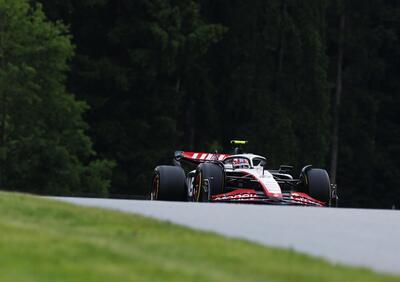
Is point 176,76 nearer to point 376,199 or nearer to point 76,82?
point 76,82

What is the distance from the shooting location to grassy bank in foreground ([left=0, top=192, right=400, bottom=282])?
1038 centimetres

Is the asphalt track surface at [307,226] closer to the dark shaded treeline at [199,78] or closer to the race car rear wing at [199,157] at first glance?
the race car rear wing at [199,157]

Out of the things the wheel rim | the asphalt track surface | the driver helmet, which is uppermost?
the asphalt track surface

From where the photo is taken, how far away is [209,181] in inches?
1001

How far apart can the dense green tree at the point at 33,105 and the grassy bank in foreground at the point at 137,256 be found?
33482 millimetres

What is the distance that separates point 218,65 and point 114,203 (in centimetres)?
4651

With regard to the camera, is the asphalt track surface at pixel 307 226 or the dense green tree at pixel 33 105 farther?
the dense green tree at pixel 33 105

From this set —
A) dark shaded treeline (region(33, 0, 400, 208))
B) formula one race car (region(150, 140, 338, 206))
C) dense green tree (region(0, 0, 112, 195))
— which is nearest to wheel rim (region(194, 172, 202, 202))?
formula one race car (region(150, 140, 338, 206))

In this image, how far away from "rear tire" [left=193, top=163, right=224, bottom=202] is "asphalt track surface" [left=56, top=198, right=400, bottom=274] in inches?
252

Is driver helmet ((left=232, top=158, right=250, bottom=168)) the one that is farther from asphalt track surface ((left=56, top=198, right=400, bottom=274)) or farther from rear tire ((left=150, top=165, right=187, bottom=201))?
asphalt track surface ((left=56, top=198, right=400, bottom=274))

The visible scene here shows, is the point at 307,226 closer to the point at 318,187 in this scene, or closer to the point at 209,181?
the point at 209,181

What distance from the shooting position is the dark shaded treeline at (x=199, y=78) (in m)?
58.7

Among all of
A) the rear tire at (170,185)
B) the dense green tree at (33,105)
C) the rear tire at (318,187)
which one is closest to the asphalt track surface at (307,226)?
the rear tire at (170,185)

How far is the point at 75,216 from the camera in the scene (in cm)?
1440
